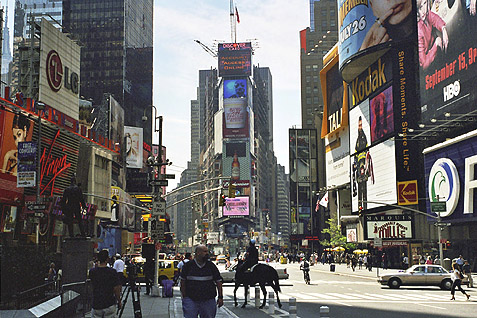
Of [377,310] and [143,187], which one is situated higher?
→ [143,187]

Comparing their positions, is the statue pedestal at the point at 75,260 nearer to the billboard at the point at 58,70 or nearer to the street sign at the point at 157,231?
the street sign at the point at 157,231

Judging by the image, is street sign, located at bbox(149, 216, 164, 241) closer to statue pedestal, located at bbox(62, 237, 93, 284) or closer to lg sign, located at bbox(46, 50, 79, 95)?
statue pedestal, located at bbox(62, 237, 93, 284)

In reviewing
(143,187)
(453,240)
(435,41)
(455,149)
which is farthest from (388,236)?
(143,187)

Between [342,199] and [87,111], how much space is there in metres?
51.5

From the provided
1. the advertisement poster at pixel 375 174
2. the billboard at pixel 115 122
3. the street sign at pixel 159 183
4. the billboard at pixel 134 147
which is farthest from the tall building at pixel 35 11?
the street sign at pixel 159 183

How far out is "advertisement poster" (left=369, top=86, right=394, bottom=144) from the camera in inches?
3130

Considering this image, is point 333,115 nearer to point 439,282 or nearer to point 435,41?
point 435,41

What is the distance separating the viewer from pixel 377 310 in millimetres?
22391

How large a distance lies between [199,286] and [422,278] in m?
25.4

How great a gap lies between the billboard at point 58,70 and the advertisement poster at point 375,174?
37.3 meters

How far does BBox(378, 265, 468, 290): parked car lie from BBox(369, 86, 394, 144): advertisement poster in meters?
45.3

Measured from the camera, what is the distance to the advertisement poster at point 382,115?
79500mm

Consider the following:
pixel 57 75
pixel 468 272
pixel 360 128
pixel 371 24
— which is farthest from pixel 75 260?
pixel 360 128

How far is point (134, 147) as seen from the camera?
425ft
